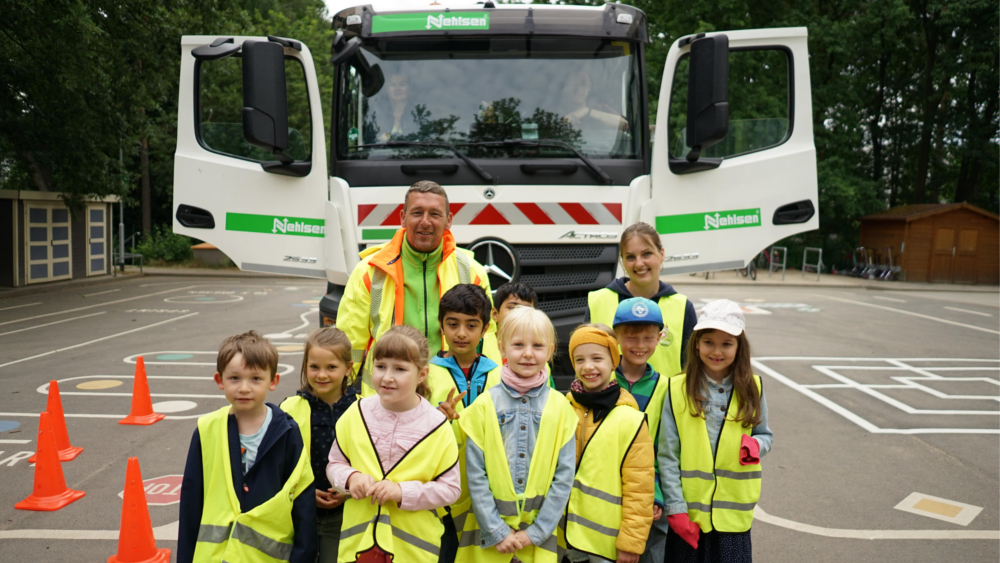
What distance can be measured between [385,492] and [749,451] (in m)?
1.41

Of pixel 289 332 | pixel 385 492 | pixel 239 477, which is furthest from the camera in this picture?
pixel 289 332

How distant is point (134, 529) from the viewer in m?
3.66

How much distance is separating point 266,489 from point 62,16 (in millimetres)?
13152

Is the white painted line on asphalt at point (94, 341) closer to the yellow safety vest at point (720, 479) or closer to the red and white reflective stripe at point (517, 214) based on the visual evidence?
the red and white reflective stripe at point (517, 214)

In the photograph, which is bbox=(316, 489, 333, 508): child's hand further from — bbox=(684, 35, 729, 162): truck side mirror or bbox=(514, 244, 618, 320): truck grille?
bbox=(684, 35, 729, 162): truck side mirror

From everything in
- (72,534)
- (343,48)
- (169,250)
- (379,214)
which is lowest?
(72,534)

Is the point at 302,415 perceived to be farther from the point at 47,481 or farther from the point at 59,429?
the point at 59,429

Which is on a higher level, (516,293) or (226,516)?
(516,293)

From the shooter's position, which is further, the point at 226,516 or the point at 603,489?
the point at 603,489

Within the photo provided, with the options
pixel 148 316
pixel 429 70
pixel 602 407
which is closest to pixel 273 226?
pixel 429 70

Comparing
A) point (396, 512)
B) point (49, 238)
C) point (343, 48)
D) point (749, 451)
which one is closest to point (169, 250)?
point (49, 238)

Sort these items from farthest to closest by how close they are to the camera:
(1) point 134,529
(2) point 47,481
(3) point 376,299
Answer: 1. (2) point 47,481
2. (1) point 134,529
3. (3) point 376,299

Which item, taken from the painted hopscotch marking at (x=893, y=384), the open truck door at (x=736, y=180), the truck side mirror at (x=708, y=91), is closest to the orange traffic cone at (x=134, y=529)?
the open truck door at (x=736, y=180)

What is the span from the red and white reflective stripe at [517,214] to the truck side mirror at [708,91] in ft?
2.43
